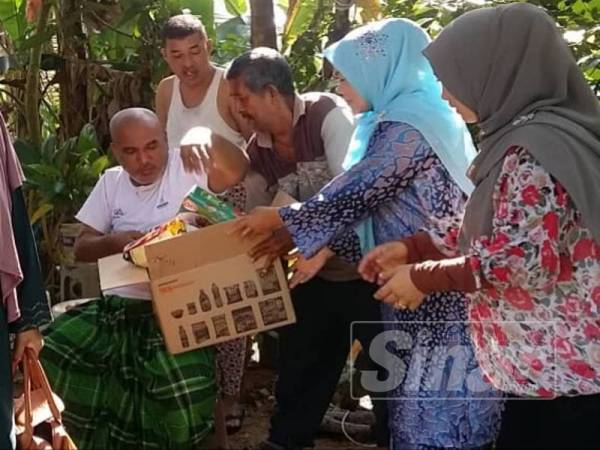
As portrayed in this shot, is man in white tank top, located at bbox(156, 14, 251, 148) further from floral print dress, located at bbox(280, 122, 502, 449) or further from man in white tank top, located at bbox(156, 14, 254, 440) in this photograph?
floral print dress, located at bbox(280, 122, 502, 449)

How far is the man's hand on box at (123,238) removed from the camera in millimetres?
3570

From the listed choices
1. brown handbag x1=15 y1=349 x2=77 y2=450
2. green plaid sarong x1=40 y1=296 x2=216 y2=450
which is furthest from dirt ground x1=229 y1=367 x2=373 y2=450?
brown handbag x1=15 y1=349 x2=77 y2=450

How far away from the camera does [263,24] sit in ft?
14.5

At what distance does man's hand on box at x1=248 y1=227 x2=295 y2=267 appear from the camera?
3.07m

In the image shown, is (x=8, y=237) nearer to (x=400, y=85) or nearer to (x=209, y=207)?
(x=209, y=207)

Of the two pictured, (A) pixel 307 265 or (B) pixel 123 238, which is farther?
(B) pixel 123 238

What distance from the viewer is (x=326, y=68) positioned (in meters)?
4.56

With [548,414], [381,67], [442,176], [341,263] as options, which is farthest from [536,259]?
[341,263]

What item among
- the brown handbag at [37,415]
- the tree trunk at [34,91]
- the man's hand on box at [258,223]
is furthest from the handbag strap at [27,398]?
the tree trunk at [34,91]

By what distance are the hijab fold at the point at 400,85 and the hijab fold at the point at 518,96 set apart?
0.45 metres

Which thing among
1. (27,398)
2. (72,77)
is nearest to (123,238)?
→ (27,398)

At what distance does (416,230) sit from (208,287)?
690 millimetres

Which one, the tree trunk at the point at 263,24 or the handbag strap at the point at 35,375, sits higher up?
the tree trunk at the point at 263,24

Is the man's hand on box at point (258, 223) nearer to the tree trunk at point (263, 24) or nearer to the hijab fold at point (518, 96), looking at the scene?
the hijab fold at point (518, 96)
